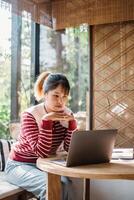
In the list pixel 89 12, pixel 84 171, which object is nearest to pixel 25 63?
pixel 89 12

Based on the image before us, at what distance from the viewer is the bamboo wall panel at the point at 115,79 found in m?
→ 3.42

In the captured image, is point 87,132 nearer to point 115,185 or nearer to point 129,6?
point 115,185

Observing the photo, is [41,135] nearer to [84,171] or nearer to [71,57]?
[84,171]

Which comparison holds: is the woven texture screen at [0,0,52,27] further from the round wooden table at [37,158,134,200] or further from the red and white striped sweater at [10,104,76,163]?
the round wooden table at [37,158,134,200]

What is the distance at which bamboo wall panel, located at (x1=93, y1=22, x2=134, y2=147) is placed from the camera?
3416mm

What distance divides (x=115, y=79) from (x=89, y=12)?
747 millimetres

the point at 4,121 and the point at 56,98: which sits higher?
the point at 56,98

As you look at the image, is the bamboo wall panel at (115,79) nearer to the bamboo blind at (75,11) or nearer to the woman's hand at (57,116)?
the bamboo blind at (75,11)

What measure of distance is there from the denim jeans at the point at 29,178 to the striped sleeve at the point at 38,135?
13 cm

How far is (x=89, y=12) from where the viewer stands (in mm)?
3408

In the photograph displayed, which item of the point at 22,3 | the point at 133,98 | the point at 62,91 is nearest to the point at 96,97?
the point at 133,98

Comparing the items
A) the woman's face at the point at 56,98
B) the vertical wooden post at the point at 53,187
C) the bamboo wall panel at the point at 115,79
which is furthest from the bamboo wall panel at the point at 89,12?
the vertical wooden post at the point at 53,187

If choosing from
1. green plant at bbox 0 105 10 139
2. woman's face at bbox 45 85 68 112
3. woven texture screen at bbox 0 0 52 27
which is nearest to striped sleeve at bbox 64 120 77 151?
woman's face at bbox 45 85 68 112

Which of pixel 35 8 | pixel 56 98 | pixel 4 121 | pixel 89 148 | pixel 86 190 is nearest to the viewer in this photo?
pixel 89 148
